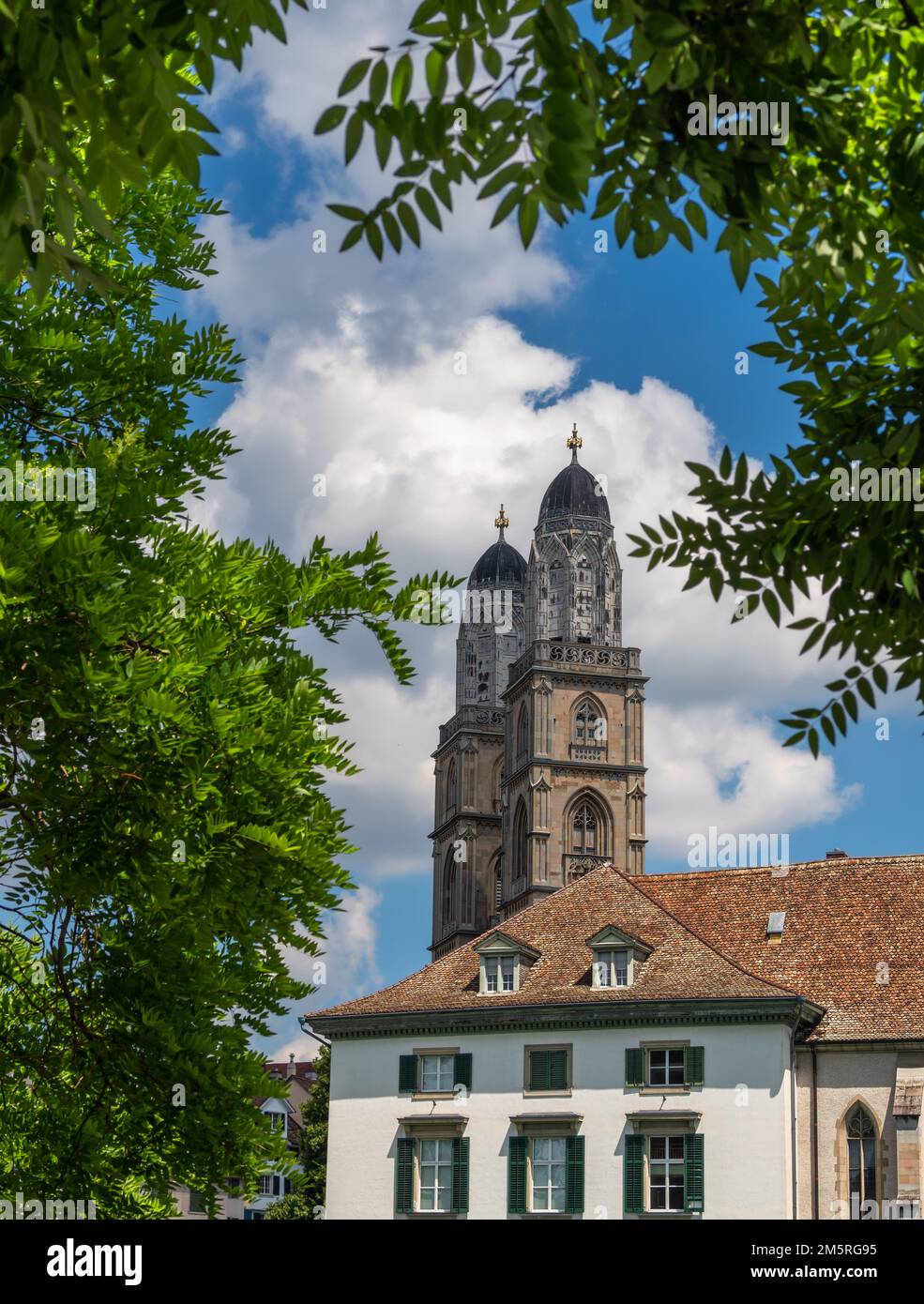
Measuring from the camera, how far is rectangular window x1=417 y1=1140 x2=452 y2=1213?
155 feet

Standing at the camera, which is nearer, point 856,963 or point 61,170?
point 61,170

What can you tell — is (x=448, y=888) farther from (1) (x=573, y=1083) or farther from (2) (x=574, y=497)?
(1) (x=573, y=1083)

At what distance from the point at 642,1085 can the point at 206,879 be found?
127 ft

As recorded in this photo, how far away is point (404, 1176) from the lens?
47.7 metres

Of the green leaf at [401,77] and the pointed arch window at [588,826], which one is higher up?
the pointed arch window at [588,826]

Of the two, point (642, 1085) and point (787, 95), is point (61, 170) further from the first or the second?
point (642, 1085)

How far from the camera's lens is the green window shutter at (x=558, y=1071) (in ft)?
153

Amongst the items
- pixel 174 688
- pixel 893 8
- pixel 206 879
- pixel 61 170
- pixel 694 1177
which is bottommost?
pixel 694 1177

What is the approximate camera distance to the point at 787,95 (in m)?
5.88

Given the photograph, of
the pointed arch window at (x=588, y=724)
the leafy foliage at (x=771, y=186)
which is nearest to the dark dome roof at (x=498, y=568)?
the pointed arch window at (x=588, y=724)

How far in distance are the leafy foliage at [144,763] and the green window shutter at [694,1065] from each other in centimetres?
3546

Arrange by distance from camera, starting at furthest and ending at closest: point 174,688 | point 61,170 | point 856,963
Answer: point 856,963
point 174,688
point 61,170

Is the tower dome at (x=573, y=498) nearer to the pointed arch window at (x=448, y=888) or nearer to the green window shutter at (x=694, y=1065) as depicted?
the pointed arch window at (x=448, y=888)

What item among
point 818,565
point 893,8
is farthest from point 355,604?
point 893,8
